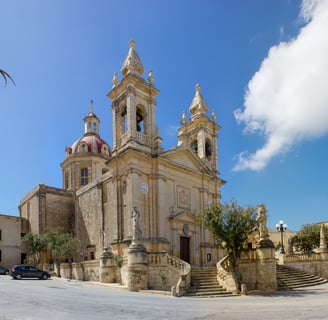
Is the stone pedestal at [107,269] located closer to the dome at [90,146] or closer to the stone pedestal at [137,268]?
the stone pedestal at [137,268]

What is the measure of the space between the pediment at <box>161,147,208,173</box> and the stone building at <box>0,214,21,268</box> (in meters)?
21.6

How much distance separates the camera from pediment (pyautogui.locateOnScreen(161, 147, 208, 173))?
2870 centimetres

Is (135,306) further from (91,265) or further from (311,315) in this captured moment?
(91,265)

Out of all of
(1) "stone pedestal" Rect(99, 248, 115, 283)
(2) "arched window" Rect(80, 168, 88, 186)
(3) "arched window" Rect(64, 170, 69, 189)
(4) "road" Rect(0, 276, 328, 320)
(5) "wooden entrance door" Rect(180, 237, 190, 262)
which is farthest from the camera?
(3) "arched window" Rect(64, 170, 69, 189)

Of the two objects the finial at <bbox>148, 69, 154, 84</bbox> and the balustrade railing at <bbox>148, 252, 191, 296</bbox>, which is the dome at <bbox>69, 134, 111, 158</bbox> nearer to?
the finial at <bbox>148, 69, 154, 84</bbox>

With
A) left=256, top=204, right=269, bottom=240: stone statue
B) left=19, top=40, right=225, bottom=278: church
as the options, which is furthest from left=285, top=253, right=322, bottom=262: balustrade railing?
left=256, top=204, right=269, bottom=240: stone statue

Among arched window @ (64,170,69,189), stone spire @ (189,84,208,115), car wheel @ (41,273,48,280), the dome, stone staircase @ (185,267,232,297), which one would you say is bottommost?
car wheel @ (41,273,48,280)

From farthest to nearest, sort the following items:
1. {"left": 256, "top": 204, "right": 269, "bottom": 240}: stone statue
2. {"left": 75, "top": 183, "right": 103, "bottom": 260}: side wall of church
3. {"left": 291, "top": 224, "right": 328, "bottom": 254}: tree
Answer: {"left": 291, "top": 224, "right": 328, "bottom": 254}: tree, {"left": 75, "top": 183, "right": 103, "bottom": 260}: side wall of church, {"left": 256, "top": 204, "right": 269, "bottom": 240}: stone statue

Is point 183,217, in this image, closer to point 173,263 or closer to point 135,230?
point 135,230

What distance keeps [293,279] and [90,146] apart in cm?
2978

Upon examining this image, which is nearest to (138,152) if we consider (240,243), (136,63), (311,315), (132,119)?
(132,119)

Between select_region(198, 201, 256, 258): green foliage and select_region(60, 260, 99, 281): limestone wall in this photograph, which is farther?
select_region(60, 260, 99, 281): limestone wall

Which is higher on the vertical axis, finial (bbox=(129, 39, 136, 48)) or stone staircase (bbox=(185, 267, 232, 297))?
finial (bbox=(129, 39, 136, 48))

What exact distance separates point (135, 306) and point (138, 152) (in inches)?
572
